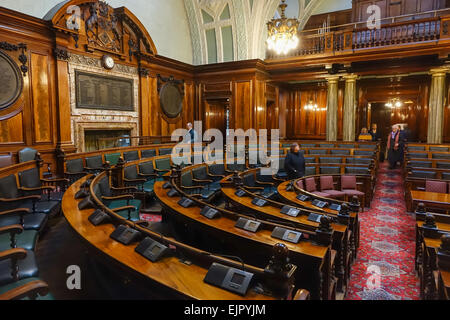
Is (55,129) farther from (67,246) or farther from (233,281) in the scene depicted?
(233,281)

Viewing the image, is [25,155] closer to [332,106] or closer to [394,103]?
→ [332,106]

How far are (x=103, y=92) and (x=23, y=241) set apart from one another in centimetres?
597

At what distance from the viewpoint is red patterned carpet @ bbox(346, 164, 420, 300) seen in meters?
2.68

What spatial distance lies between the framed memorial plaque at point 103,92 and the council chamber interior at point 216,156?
1.8 inches

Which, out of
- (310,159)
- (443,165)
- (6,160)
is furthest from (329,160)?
(6,160)

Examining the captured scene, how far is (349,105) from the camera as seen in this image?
1009 centimetres

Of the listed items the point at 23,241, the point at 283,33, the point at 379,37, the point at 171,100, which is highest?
the point at 379,37

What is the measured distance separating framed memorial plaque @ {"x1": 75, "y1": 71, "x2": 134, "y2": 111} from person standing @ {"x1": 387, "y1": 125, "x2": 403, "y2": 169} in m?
7.37

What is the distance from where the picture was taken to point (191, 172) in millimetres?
5023

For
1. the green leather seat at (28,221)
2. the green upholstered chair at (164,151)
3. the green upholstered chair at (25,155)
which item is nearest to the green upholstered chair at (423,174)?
the green upholstered chair at (164,151)

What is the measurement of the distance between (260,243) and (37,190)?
3093 millimetres

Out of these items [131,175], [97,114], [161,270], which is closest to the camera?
[161,270]
